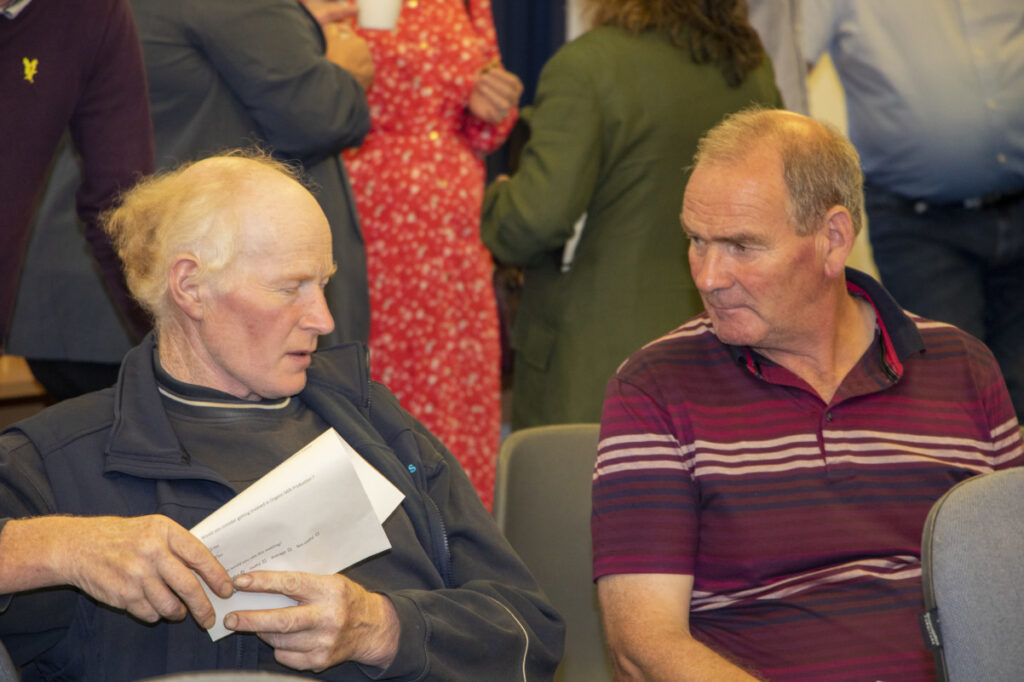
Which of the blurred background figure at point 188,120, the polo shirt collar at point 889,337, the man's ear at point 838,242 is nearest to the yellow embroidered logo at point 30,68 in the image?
the blurred background figure at point 188,120

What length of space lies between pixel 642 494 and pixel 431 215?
162 cm

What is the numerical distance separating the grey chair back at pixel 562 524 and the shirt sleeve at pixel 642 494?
350 millimetres

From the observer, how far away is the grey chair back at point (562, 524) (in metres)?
2.36

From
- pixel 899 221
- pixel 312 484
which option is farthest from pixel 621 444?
pixel 899 221

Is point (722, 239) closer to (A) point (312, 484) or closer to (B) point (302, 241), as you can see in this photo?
(B) point (302, 241)

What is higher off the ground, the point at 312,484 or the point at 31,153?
the point at 31,153

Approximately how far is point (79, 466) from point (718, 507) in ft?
3.27

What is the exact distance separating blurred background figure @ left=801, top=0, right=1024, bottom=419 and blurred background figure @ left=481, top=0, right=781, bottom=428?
487 millimetres

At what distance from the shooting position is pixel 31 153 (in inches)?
87.7

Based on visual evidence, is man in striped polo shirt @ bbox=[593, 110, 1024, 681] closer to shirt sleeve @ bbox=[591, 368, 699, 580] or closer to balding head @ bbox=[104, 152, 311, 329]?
shirt sleeve @ bbox=[591, 368, 699, 580]

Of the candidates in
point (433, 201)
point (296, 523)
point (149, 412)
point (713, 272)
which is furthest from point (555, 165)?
point (296, 523)

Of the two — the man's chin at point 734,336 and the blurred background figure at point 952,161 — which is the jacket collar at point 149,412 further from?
the blurred background figure at point 952,161

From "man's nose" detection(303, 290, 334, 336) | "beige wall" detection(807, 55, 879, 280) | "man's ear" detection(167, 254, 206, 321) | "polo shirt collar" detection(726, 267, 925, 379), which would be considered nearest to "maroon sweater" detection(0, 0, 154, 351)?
"man's ear" detection(167, 254, 206, 321)

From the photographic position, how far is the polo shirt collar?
2104mm
